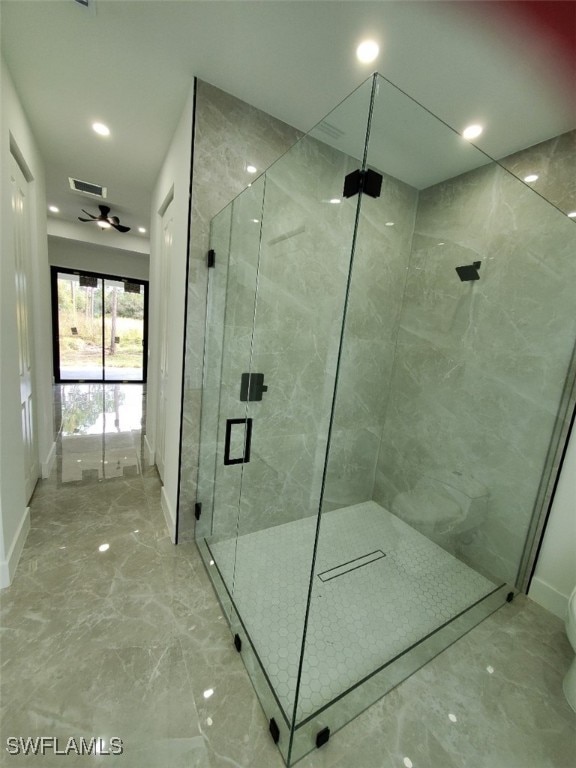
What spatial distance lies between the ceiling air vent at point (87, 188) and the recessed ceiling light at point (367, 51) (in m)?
3.03

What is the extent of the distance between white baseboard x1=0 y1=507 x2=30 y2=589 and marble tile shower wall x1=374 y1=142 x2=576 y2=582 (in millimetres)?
2520

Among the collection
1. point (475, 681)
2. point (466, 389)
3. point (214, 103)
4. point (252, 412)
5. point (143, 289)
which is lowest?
point (475, 681)

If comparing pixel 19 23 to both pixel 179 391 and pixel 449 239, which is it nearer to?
pixel 179 391

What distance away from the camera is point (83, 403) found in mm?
4707

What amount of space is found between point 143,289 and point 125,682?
6.27 m

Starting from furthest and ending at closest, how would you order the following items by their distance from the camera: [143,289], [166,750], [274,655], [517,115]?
[143,289], [517,115], [274,655], [166,750]

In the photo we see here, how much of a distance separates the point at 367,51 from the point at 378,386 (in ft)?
6.36

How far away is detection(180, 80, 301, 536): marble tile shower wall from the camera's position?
168 cm

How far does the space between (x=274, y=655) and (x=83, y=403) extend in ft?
15.6

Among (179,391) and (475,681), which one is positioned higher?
(179,391)

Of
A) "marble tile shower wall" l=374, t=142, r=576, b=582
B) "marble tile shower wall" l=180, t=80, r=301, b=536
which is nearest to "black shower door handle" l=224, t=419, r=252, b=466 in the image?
"marble tile shower wall" l=180, t=80, r=301, b=536

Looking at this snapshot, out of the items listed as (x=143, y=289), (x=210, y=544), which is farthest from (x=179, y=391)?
(x=143, y=289)

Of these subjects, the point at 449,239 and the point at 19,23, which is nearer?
the point at 19,23

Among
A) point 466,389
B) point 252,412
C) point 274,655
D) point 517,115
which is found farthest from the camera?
point 466,389
